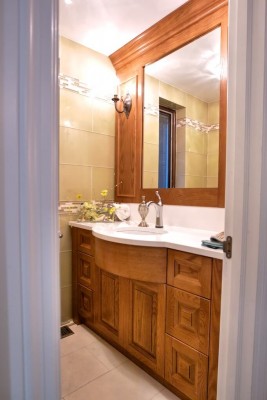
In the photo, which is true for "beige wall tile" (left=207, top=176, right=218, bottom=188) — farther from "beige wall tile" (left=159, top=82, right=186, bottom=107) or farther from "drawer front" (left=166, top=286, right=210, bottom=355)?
"drawer front" (left=166, top=286, right=210, bottom=355)

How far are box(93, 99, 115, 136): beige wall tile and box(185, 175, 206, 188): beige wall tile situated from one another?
0.90 m

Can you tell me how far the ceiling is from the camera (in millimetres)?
1427

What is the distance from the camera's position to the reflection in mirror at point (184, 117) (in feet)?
4.65

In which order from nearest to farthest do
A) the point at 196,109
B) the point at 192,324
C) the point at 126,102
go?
the point at 192,324 < the point at 196,109 < the point at 126,102

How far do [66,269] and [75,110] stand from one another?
1298 mm

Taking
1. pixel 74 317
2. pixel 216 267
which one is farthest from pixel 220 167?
pixel 74 317

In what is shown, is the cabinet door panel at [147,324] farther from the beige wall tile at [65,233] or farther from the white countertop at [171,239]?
the beige wall tile at [65,233]

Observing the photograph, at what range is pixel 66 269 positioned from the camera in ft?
6.18

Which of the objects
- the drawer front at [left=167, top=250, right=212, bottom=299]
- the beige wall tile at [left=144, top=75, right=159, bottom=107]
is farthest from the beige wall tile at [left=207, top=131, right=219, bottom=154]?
the drawer front at [left=167, top=250, right=212, bottom=299]

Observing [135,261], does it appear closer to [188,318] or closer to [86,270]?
[188,318]

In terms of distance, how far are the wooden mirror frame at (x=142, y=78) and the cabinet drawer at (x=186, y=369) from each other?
789mm

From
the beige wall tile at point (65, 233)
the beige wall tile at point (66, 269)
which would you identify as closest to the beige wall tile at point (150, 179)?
the beige wall tile at point (65, 233)

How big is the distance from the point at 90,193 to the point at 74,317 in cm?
103

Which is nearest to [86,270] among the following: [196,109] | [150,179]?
[150,179]
